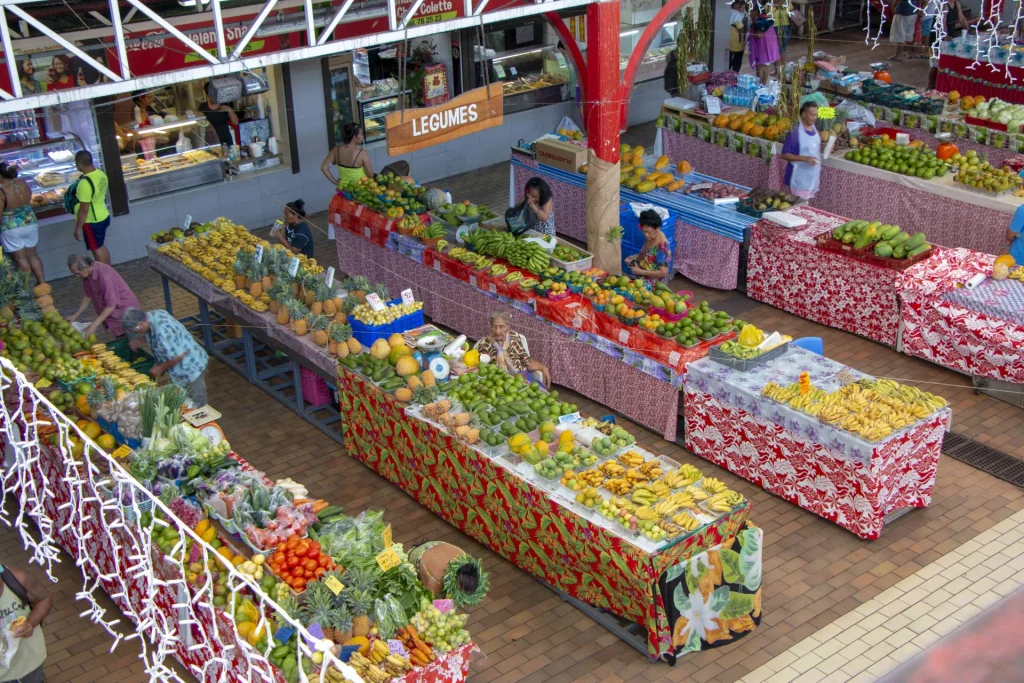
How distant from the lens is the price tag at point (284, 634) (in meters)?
6.00

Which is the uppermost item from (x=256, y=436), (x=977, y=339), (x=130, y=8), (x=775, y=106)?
(x=130, y=8)

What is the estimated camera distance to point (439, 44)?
1659 cm

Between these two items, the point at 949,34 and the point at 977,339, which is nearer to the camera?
the point at 977,339

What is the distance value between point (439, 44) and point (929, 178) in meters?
7.65

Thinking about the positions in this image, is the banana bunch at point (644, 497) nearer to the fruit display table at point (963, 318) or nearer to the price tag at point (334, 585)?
the price tag at point (334, 585)

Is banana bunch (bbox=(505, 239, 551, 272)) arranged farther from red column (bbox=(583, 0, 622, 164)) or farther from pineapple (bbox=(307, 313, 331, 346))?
pineapple (bbox=(307, 313, 331, 346))

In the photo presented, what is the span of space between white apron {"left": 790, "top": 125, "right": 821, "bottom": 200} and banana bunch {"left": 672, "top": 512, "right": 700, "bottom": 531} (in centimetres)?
696

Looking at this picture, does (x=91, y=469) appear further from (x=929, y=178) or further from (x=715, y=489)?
(x=929, y=178)

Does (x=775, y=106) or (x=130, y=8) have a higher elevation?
(x=130, y=8)

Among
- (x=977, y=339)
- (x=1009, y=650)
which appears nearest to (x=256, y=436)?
(x=977, y=339)

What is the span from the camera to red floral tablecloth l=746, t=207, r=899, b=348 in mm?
10883

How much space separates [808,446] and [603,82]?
16.2ft

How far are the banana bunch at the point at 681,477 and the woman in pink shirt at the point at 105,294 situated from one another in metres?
5.50

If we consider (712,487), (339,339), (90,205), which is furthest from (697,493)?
(90,205)
